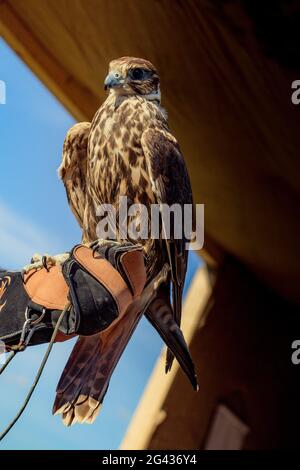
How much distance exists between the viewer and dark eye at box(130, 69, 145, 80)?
1.66m

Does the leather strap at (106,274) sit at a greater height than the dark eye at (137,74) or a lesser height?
lesser

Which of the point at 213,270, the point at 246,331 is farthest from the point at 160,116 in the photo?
the point at 246,331

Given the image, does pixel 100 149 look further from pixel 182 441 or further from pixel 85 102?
pixel 182 441

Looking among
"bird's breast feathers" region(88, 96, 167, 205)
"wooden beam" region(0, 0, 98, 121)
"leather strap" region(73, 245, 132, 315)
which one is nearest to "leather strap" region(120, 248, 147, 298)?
"leather strap" region(73, 245, 132, 315)

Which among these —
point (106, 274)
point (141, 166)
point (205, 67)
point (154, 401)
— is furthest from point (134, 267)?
point (154, 401)

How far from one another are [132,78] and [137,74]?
0.02m

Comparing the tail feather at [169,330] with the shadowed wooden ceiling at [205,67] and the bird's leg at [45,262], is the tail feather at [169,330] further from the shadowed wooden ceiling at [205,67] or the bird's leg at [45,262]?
the shadowed wooden ceiling at [205,67]

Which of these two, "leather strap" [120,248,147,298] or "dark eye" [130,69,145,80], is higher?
"dark eye" [130,69,145,80]

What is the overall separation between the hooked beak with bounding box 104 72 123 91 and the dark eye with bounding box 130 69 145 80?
0.04 m

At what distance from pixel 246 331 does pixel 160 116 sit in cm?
205

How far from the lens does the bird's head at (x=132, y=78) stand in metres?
Answer: 1.63

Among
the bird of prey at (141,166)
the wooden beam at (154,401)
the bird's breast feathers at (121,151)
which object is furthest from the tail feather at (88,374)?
the wooden beam at (154,401)

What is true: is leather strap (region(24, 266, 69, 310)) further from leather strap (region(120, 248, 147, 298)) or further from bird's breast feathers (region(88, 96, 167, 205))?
bird's breast feathers (region(88, 96, 167, 205))

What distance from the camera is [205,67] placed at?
2.21 metres
